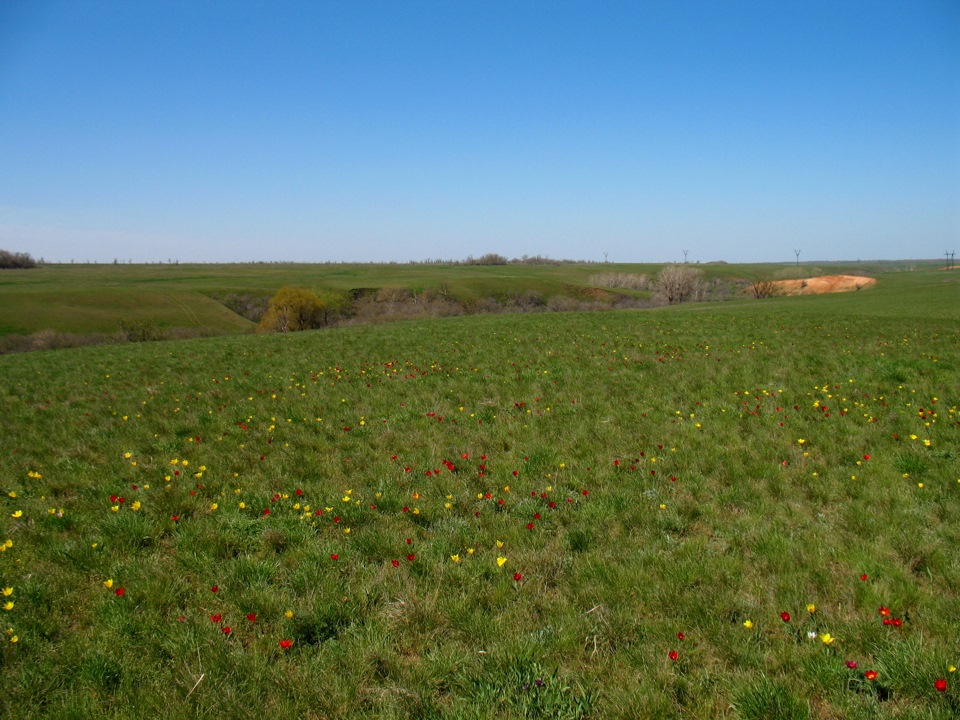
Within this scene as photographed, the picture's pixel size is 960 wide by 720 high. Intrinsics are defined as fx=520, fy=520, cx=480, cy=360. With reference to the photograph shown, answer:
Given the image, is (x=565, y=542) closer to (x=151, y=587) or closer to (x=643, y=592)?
(x=643, y=592)

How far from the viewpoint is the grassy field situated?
333 cm

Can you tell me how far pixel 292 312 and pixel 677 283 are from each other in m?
61.1

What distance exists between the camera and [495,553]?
503 centimetres

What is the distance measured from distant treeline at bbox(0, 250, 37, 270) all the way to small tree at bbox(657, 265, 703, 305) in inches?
6594

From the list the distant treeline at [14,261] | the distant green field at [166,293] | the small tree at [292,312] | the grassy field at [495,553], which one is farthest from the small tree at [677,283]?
the distant treeline at [14,261]

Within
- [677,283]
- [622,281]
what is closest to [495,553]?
[677,283]

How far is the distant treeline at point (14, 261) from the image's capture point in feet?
469

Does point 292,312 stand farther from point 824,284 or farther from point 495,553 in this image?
point 824,284

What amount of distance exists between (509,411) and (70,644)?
7.11 m

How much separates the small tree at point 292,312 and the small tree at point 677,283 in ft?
183

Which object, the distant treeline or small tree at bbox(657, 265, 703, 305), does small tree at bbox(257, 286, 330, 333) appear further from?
the distant treeline

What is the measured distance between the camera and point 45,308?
73875 millimetres

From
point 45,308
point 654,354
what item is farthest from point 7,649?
point 45,308

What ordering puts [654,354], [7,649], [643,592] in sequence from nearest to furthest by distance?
[7,649]
[643,592]
[654,354]
